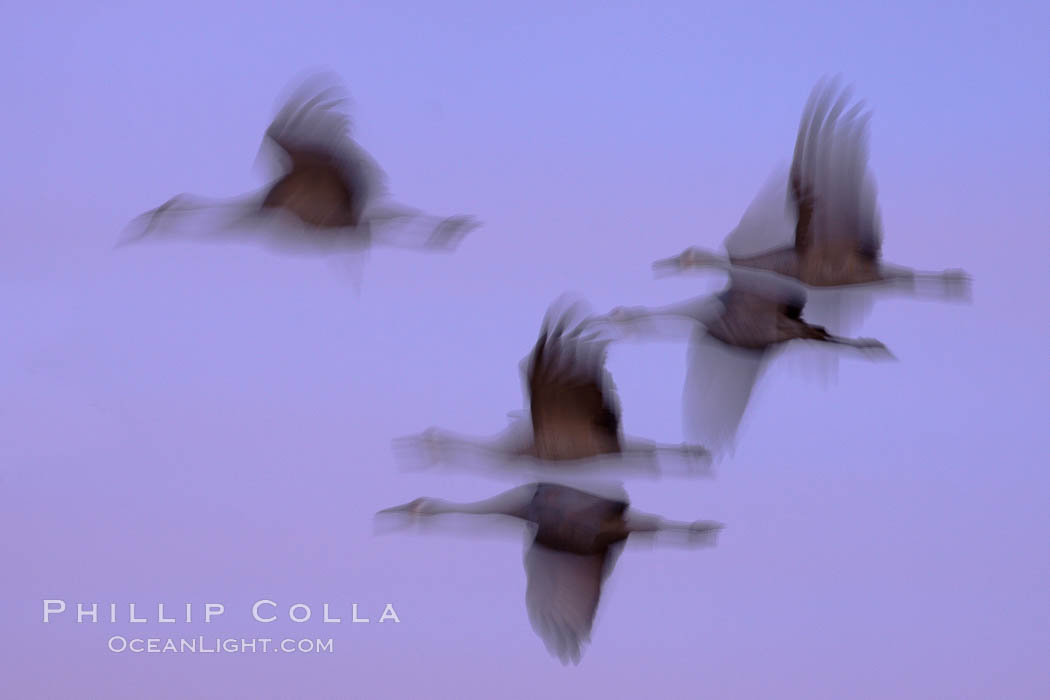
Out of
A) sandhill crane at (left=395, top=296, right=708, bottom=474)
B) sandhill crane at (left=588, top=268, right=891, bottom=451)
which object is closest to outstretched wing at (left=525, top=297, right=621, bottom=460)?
sandhill crane at (left=395, top=296, right=708, bottom=474)

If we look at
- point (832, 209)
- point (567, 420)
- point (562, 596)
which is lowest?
point (562, 596)

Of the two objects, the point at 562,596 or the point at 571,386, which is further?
the point at 562,596

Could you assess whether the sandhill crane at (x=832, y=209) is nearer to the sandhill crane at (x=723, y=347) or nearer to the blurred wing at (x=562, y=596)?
the sandhill crane at (x=723, y=347)

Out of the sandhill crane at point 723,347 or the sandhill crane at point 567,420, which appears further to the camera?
the sandhill crane at point 723,347

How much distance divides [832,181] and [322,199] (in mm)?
629

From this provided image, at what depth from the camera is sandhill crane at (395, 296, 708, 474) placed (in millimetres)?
1639

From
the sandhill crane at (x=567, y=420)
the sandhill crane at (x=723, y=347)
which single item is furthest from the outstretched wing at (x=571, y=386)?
the sandhill crane at (x=723, y=347)

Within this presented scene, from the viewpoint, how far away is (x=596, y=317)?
1.67m

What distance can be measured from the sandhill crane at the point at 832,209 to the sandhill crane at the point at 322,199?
44 cm

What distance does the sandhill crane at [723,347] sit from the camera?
1.85 m

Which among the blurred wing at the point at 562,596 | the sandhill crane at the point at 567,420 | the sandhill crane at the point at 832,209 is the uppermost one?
the sandhill crane at the point at 832,209

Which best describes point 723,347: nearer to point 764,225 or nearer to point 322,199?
point 764,225

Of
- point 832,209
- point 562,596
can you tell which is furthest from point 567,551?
point 832,209

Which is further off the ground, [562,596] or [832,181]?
[832,181]
